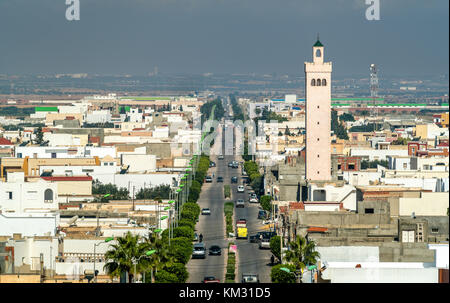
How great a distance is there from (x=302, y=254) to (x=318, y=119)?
2189 cm

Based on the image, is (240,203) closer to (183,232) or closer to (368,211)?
(183,232)

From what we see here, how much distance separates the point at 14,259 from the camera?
27516mm

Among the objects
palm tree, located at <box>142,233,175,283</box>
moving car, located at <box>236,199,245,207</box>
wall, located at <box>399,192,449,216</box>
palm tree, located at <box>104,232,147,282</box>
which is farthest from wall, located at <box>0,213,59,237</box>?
moving car, located at <box>236,199,245,207</box>

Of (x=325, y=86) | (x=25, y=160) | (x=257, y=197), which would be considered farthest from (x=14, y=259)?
(x=25, y=160)

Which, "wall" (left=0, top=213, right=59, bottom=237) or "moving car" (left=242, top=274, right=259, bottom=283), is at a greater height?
"wall" (left=0, top=213, right=59, bottom=237)

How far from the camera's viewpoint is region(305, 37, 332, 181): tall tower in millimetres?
46625

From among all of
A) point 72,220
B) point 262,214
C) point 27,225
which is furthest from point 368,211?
point 262,214

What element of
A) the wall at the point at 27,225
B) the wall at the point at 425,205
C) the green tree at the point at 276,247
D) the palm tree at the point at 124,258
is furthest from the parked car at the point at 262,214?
the palm tree at the point at 124,258

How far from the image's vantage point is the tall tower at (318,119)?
46625 millimetres

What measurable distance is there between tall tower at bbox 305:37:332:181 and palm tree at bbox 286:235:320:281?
2002cm

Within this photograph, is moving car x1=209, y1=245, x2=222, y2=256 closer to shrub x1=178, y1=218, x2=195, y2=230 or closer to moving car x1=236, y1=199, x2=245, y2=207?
shrub x1=178, y1=218, x2=195, y2=230

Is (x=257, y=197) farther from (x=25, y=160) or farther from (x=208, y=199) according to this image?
(x=25, y=160)

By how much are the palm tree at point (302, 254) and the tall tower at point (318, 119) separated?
20024 mm

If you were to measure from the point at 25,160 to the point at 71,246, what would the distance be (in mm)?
29306
